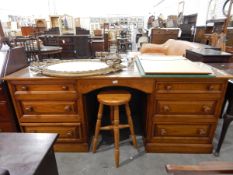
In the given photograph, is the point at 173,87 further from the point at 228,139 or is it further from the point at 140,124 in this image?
the point at 228,139

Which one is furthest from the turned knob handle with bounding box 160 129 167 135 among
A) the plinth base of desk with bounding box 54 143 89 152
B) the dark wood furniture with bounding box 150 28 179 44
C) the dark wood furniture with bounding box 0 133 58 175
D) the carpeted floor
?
the dark wood furniture with bounding box 150 28 179 44

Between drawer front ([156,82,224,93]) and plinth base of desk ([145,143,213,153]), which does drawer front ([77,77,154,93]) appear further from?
plinth base of desk ([145,143,213,153])

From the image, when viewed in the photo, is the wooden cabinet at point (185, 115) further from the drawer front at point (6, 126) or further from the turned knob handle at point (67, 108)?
the drawer front at point (6, 126)

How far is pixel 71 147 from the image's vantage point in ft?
5.27

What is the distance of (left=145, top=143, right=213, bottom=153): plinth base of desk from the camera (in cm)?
156

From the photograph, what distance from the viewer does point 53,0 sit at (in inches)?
369

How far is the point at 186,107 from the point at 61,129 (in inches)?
43.6

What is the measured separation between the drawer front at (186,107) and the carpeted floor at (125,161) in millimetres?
453

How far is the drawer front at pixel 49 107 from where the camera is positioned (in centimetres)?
141

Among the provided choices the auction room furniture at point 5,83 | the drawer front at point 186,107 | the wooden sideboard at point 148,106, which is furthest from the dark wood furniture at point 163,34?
the auction room furniture at point 5,83

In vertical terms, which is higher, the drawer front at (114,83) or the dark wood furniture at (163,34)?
the dark wood furniture at (163,34)

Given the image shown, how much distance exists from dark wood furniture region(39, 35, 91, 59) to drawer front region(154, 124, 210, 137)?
3635mm

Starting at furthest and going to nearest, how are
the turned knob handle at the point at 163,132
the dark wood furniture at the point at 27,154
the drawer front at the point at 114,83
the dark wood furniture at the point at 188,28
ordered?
the dark wood furniture at the point at 188,28, the turned knob handle at the point at 163,132, the drawer front at the point at 114,83, the dark wood furniture at the point at 27,154

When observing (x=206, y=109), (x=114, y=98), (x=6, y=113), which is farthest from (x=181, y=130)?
(x=6, y=113)
